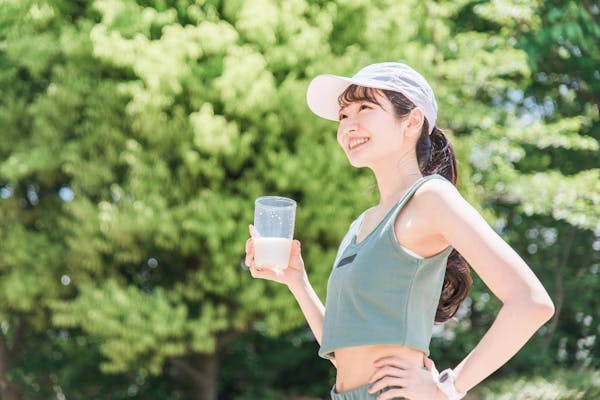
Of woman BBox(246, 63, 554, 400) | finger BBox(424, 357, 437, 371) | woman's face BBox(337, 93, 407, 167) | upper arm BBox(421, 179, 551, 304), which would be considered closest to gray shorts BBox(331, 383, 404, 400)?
woman BBox(246, 63, 554, 400)

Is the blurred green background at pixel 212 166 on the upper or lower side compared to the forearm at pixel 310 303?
lower

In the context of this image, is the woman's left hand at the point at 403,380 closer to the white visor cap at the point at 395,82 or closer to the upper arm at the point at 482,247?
the upper arm at the point at 482,247

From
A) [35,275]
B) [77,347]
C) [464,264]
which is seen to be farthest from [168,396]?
[464,264]

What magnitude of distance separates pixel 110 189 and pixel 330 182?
8.46 feet

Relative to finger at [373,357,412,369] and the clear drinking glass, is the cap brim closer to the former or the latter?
the clear drinking glass

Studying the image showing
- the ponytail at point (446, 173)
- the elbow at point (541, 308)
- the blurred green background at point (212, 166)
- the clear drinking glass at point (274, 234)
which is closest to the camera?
the elbow at point (541, 308)

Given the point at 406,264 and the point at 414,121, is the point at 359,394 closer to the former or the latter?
the point at 406,264

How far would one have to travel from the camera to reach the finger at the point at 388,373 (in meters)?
1.83

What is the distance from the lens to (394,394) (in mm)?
1822

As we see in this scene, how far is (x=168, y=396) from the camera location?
12250mm

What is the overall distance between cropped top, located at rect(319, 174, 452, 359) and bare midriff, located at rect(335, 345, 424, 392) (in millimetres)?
27

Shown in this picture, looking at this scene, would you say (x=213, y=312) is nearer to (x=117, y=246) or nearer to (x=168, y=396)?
(x=117, y=246)

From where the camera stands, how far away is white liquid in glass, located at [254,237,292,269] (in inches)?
89.7

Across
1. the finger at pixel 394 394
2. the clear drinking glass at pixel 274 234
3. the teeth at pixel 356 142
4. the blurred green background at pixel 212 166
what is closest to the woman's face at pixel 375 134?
the teeth at pixel 356 142
